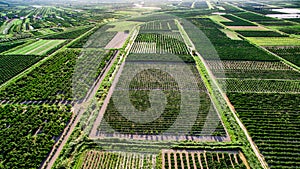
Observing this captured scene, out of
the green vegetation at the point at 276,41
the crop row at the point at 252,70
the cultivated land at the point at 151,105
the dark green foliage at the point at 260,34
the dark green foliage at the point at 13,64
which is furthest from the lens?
the dark green foliage at the point at 260,34

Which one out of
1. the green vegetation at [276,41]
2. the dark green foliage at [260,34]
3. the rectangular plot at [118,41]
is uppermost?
the dark green foliage at [260,34]

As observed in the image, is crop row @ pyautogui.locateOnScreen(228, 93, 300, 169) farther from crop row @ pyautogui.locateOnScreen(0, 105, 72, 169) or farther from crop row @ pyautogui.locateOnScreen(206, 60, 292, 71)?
crop row @ pyautogui.locateOnScreen(0, 105, 72, 169)

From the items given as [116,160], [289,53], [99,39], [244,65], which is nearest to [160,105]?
[116,160]

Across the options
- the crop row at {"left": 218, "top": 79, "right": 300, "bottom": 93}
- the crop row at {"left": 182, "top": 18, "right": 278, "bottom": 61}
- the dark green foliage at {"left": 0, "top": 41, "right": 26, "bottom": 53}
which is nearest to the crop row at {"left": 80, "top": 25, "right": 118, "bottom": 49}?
the dark green foliage at {"left": 0, "top": 41, "right": 26, "bottom": 53}

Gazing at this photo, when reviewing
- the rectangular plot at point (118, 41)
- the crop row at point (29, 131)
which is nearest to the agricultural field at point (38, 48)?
the rectangular plot at point (118, 41)

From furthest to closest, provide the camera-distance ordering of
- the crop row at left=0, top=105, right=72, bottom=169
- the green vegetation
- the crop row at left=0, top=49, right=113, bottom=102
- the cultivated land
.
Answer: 1. the green vegetation
2. the crop row at left=0, top=49, right=113, bottom=102
3. the cultivated land
4. the crop row at left=0, top=105, right=72, bottom=169

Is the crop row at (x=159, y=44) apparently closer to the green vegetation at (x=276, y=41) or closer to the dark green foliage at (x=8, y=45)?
the green vegetation at (x=276, y=41)
